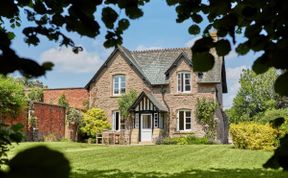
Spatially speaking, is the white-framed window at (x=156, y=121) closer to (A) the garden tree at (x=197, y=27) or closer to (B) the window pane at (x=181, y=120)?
(B) the window pane at (x=181, y=120)

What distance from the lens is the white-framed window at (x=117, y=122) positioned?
32.7m

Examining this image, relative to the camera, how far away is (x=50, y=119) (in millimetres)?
31297

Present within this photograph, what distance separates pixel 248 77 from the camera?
57.9 m

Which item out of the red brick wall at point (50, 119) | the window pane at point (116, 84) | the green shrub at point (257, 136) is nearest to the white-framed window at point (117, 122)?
the window pane at point (116, 84)

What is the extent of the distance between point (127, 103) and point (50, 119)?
5817 mm

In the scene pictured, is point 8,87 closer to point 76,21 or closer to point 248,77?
point 76,21

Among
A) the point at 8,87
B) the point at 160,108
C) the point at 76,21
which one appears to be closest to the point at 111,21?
the point at 76,21

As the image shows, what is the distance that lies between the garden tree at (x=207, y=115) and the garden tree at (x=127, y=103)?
4942 millimetres

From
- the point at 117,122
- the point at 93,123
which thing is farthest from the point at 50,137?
the point at 117,122

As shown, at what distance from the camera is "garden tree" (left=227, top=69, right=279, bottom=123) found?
56253 millimetres

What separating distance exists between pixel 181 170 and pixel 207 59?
10951 millimetres

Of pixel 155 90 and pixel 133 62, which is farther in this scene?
pixel 133 62

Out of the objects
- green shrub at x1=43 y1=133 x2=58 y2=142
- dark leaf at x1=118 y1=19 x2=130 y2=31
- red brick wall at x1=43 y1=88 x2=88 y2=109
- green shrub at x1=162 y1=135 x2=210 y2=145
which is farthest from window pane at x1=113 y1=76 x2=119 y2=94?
dark leaf at x1=118 y1=19 x2=130 y2=31

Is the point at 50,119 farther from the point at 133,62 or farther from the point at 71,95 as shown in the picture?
the point at 133,62
